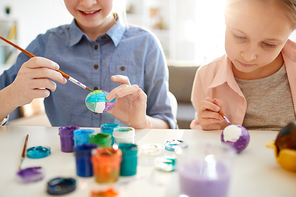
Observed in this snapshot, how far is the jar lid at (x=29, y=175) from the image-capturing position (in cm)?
48

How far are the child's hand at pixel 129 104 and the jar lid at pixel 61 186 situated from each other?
1.15 ft

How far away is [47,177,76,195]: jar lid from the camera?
0.43 meters

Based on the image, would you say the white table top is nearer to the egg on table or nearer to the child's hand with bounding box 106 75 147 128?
the egg on table

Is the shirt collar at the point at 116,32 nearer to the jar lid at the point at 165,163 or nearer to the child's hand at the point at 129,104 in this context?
the child's hand at the point at 129,104

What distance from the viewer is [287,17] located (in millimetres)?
779

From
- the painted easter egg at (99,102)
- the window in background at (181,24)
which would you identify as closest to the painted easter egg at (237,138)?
the painted easter egg at (99,102)

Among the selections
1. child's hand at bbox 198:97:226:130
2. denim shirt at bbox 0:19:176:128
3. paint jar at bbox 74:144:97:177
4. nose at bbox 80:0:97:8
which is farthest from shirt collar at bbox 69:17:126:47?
paint jar at bbox 74:144:97:177

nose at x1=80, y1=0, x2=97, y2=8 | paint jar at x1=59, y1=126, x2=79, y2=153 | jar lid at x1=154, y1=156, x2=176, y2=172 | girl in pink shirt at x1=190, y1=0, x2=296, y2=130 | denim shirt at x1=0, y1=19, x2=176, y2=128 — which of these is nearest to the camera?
jar lid at x1=154, y1=156, x2=176, y2=172

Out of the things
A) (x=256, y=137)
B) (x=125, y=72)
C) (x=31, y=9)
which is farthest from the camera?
(x=31, y=9)

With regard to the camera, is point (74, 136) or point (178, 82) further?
point (178, 82)

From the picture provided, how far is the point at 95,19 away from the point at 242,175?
0.81 m

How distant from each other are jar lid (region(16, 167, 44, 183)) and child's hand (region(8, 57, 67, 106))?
13.8 inches

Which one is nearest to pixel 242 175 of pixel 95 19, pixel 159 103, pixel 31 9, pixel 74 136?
pixel 74 136

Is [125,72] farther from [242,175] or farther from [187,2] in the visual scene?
[187,2]
